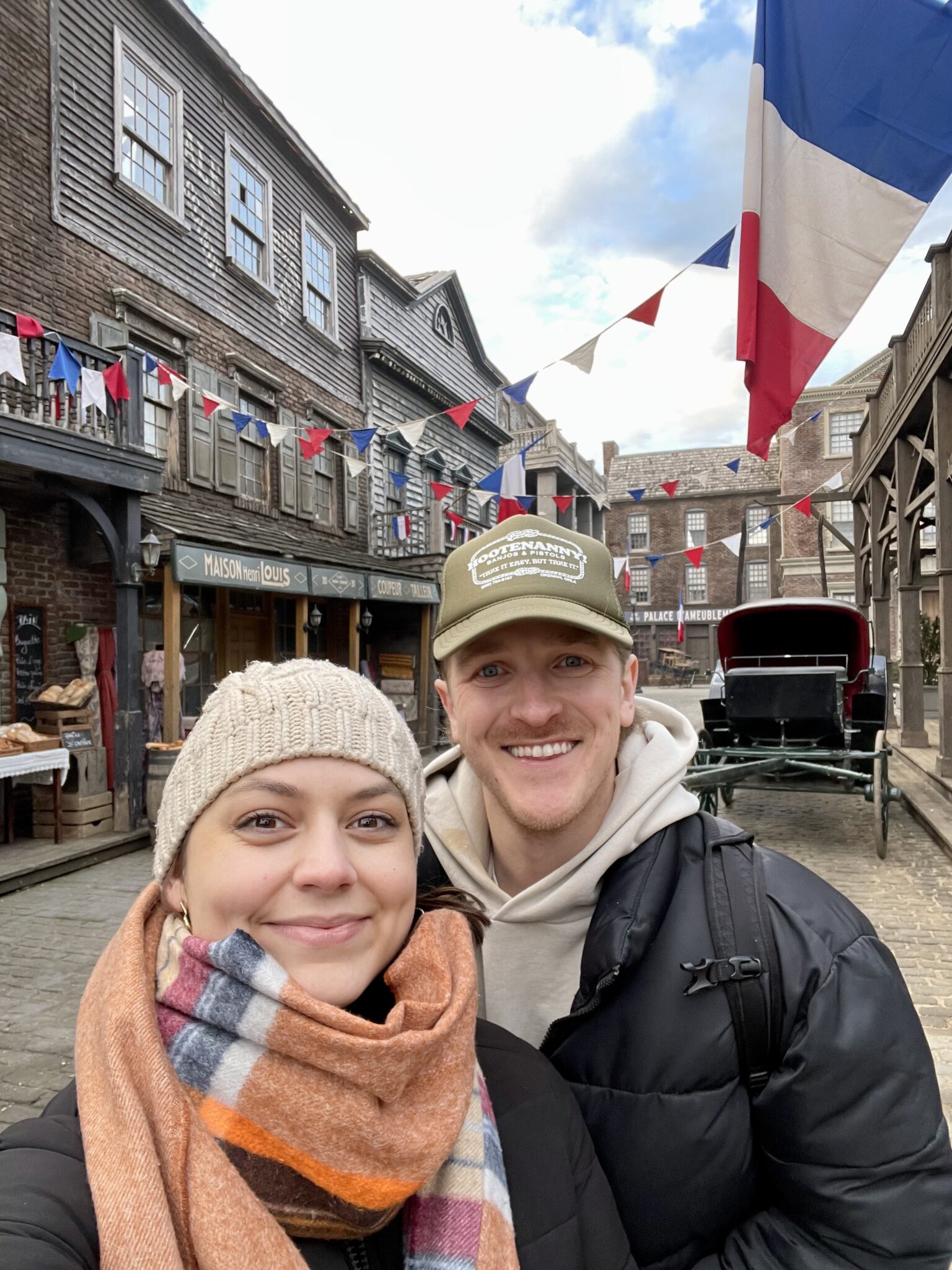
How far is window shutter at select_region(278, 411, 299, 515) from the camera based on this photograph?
13.1 metres

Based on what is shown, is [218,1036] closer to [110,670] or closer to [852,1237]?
[852,1237]

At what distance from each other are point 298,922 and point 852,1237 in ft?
3.42

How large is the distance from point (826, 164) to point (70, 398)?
7.37 meters

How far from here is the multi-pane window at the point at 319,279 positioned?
13992 millimetres

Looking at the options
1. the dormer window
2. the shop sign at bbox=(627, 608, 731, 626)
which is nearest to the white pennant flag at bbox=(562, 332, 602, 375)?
the dormer window

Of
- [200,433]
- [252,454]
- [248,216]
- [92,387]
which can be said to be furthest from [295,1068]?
[248,216]

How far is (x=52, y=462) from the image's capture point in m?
7.25

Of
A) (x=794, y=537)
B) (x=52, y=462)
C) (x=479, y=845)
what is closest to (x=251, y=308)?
(x=52, y=462)

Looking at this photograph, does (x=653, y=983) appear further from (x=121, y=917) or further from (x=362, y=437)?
(x=362, y=437)

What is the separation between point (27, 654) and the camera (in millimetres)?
8344

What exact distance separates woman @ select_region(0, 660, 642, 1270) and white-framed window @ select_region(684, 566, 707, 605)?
40779 millimetres

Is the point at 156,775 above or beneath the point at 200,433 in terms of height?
beneath

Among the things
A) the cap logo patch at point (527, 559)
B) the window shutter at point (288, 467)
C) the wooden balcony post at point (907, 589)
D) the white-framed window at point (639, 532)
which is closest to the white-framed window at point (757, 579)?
the white-framed window at point (639, 532)

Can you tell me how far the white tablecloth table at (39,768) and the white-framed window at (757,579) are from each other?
35.6 metres
